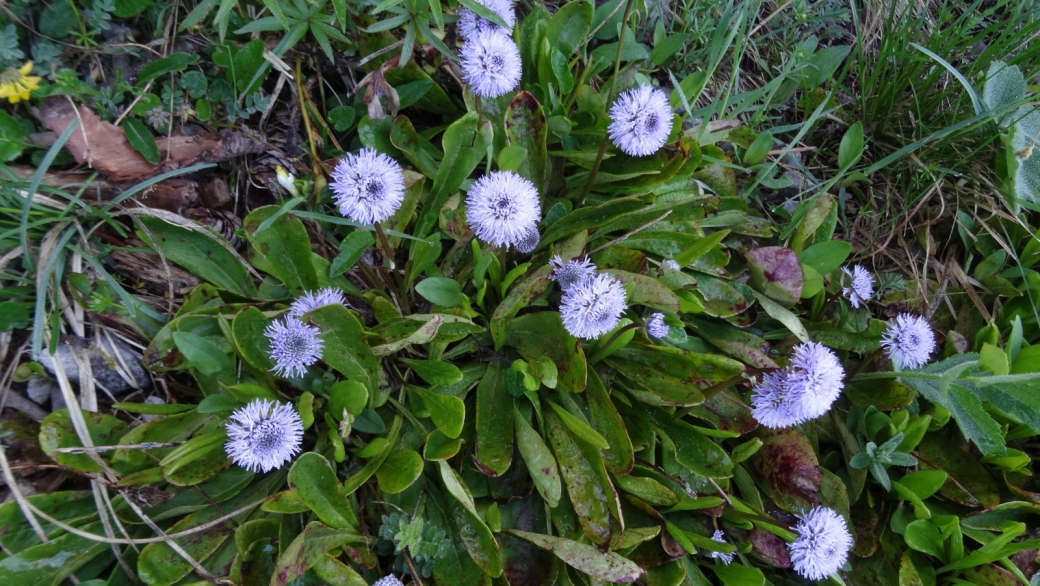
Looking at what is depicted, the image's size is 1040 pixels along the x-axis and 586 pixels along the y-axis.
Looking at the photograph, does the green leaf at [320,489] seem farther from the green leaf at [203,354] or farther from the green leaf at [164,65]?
the green leaf at [164,65]

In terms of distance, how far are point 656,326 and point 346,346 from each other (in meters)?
1.08

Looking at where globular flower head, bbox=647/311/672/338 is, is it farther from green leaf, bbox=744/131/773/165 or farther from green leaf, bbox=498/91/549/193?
green leaf, bbox=744/131/773/165

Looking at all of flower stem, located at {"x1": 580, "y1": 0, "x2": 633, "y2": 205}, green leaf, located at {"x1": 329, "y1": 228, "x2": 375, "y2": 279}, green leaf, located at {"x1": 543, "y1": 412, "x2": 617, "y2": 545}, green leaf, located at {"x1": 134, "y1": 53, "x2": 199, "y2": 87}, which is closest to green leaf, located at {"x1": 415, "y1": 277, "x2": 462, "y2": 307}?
green leaf, located at {"x1": 329, "y1": 228, "x2": 375, "y2": 279}

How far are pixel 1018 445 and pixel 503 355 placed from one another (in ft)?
7.45

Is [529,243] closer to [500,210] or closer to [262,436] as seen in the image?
[500,210]

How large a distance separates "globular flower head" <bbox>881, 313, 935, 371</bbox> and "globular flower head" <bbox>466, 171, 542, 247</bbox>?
60.3 inches

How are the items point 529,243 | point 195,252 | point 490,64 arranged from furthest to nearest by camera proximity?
point 529,243 → point 195,252 → point 490,64

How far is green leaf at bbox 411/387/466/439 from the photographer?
203 cm

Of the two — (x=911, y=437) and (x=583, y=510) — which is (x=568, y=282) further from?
(x=911, y=437)

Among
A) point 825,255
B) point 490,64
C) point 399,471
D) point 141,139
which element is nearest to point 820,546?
point 825,255

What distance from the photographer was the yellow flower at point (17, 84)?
204cm

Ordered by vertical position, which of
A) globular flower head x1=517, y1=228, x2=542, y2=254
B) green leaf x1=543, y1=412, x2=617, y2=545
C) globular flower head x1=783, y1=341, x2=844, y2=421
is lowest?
green leaf x1=543, y1=412, x2=617, y2=545

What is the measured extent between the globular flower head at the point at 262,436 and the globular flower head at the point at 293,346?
0.44ft

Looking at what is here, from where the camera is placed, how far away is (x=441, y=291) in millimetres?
2191
